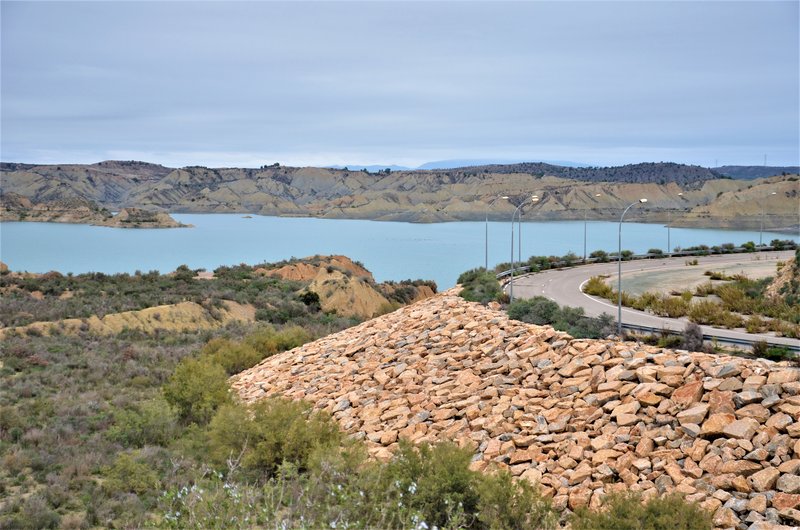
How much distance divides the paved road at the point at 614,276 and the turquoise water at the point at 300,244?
26.0 meters

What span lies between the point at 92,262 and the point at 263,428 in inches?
3406

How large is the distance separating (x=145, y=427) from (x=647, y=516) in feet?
37.6

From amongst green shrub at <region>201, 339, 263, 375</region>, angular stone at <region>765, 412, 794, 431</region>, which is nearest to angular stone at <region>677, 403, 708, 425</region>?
angular stone at <region>765, 412, 794, 431</region>

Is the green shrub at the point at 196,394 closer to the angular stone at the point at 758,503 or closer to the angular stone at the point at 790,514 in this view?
the angular stone at the point at 758,503

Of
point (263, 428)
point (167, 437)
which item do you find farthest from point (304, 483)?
point (167, 437)

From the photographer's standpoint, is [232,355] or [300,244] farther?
[300,244]

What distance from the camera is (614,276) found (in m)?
36.6

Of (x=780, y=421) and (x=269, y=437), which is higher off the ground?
(x=780, y=421)

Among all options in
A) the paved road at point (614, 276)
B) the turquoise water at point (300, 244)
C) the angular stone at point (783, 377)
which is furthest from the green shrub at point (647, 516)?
the turquoise water at point (300, 244)

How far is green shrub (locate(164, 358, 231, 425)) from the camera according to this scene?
17625mm

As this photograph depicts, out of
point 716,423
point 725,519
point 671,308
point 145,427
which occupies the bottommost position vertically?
point 145,427

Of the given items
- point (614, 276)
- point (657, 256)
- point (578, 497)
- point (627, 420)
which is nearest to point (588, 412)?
point (627, 420)

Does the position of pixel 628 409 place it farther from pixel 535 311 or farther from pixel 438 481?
pixel 535 311

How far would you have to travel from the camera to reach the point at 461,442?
44.3 ft
